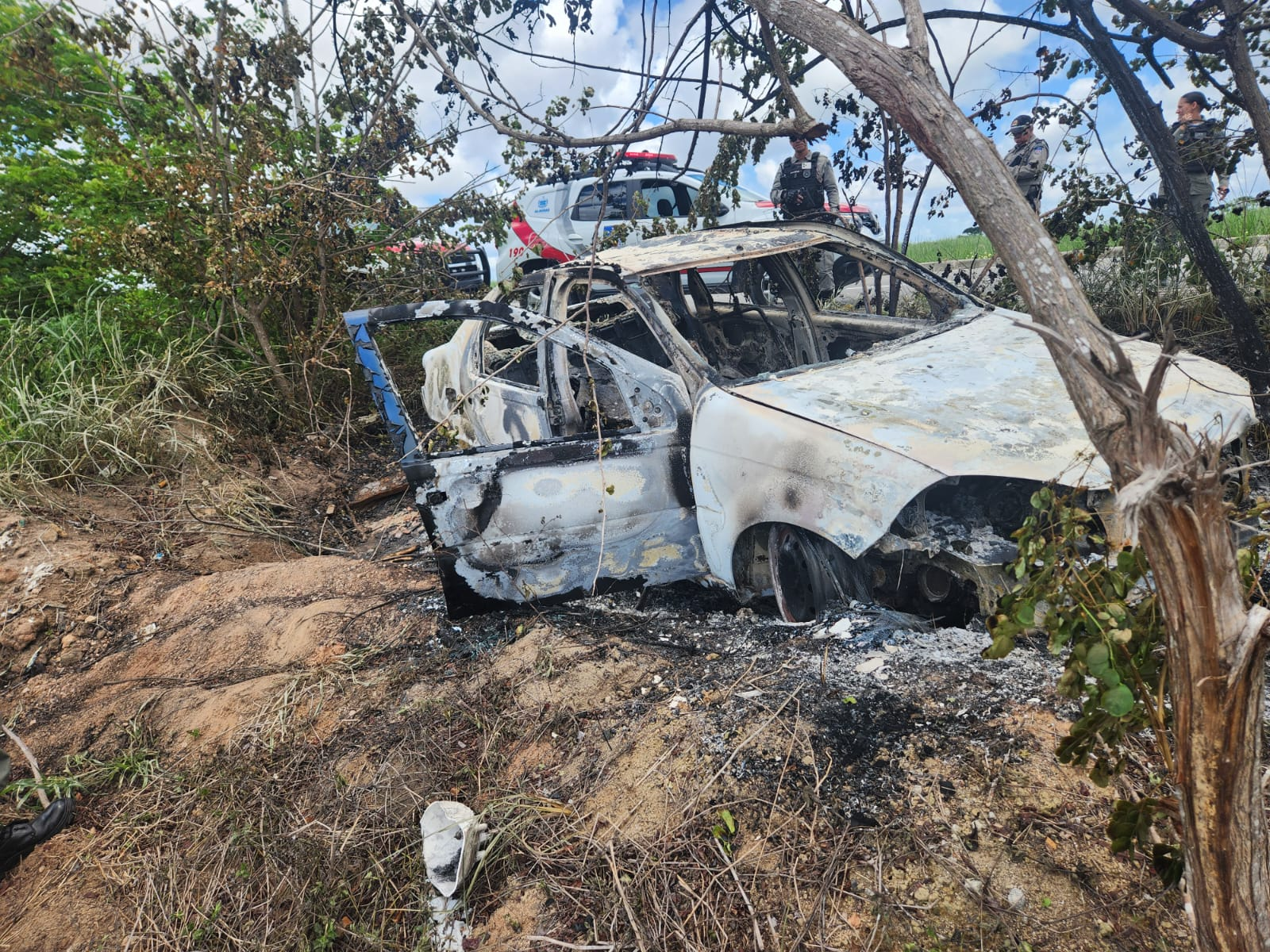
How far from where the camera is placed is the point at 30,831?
2.61 meters

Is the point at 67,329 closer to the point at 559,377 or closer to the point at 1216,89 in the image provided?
the point at 559,377

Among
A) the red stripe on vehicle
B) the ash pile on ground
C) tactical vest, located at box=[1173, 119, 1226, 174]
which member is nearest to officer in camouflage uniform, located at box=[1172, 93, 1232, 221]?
tactical vest, located at box=[1173, 119, 1226, 174]

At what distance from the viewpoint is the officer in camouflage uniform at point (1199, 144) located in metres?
4.59

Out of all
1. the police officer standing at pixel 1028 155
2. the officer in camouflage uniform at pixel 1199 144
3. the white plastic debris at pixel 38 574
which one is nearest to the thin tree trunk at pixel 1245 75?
the officer in camouflage uniform at pixel 1199 144

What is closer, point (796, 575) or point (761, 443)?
point (761, 443)

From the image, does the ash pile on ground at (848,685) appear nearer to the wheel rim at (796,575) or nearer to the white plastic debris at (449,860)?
the wheel rim at (796,575)

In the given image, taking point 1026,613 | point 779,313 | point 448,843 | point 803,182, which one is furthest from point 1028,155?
point 448,843

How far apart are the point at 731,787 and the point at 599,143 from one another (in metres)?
3.44

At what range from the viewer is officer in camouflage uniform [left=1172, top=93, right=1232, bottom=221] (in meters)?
4.59

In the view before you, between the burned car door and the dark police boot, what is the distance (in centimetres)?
156

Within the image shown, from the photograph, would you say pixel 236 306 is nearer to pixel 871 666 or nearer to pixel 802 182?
pixel 802 182

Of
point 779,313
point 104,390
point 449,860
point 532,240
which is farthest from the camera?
point 532,240

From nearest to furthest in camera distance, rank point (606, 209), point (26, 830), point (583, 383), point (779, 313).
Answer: point (26, 830) → point (583, 383) → point (779, 313) → point (606, 209)

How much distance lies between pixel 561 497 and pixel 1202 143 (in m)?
4.70
